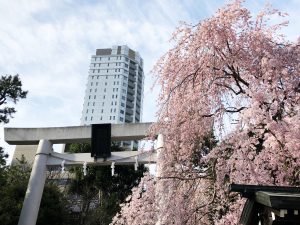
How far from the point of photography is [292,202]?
4145 mm

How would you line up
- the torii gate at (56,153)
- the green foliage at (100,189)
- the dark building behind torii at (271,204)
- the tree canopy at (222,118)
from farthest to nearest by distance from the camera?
the green foliage at (100,189), the torii gate at (56,153), the tree canopy at (222,118), the dark building behind torii at (271,204)

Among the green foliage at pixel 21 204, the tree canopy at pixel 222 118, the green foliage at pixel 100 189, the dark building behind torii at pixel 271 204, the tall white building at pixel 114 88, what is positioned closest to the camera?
the dark building behind torii at pixel 271 204

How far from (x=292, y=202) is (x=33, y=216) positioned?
8812 mm

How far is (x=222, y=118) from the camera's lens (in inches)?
302

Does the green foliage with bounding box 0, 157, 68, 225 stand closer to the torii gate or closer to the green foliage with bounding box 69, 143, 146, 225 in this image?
the torii gate

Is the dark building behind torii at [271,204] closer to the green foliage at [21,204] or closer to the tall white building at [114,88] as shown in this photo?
the green foliage at [21,204]

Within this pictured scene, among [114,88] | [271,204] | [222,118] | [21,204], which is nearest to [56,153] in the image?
[21,204]

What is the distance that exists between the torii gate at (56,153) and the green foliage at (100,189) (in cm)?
580

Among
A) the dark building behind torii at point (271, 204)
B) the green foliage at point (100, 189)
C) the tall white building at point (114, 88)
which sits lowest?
the dark building behind torii at point (271, 204)

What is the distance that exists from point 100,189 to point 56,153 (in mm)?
7385

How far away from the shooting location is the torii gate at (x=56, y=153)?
1121 centimetres

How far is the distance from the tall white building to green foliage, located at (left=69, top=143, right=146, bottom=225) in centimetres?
6382

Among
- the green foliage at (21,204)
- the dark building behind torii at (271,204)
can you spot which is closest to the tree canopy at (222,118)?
the dark building behind torii at (271,204)

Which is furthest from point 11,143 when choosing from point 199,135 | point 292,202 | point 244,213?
point 292,202
